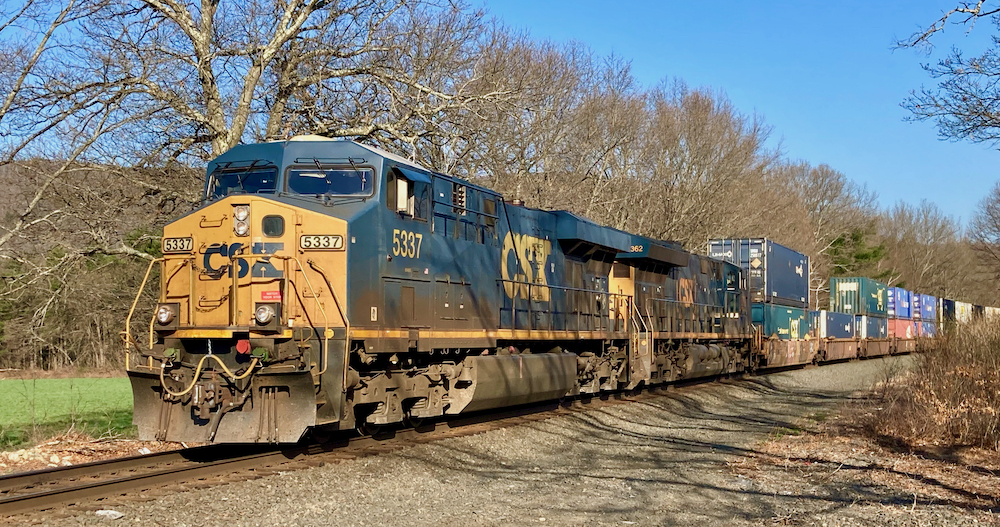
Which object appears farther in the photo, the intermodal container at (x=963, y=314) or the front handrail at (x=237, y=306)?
the intermodal container at (x=963, y=314)

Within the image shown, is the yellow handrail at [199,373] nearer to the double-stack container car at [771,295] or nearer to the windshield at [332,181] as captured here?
the windshield at [332,181]

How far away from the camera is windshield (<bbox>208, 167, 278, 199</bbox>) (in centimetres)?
969

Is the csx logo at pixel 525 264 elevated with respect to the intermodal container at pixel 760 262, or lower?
lower

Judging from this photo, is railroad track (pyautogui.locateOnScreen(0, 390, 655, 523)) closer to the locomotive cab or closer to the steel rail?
the steel rail

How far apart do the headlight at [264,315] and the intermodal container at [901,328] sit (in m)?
36.3

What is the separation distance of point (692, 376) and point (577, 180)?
12483 millimetres

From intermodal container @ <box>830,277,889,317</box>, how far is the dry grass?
23.1m

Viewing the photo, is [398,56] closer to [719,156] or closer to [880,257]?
[719,156]

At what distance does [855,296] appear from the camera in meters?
35.1

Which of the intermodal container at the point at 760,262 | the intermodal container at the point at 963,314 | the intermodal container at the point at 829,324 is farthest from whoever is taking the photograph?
the intermodal container at the point at 829,324

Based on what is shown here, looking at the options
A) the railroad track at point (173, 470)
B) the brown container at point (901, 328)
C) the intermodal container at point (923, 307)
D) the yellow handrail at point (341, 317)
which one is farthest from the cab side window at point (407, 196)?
the intermodal container at point (923, 307)

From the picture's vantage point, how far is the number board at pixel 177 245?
926 cm

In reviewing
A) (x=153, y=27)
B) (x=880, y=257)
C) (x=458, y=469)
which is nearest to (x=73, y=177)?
(x=153, y=27)

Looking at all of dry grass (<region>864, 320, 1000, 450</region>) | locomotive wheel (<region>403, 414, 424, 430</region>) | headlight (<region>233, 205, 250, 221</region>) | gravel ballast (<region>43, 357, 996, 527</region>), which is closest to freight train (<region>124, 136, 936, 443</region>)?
headlight (<region>233, 205, 250, 221</region>)
